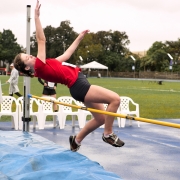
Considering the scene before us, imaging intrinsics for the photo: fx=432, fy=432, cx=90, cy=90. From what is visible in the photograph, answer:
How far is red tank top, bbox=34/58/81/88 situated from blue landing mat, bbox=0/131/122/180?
93 centimetres

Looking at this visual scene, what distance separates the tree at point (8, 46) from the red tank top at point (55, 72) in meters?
103

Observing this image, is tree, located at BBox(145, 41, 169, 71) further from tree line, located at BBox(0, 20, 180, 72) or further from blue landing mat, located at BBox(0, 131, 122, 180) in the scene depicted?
blue landing mat, located at BBox(0, 131, 122, 180)

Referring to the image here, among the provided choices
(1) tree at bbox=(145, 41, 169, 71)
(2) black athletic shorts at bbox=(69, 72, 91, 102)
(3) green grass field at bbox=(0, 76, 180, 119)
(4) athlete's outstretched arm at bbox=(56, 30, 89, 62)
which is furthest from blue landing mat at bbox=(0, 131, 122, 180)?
(1) tree at bbox=(145, 41, 169, 71)

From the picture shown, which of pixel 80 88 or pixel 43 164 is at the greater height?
pixel 80 88

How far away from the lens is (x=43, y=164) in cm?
493

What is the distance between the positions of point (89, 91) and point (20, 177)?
60.8 inches

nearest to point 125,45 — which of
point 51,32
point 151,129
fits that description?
point 51,32

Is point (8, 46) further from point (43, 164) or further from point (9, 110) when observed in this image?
point (43, 164)

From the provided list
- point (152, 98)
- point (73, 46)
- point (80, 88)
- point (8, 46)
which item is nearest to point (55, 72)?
point (80, 88)

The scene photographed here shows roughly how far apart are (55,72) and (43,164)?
3.93 feet

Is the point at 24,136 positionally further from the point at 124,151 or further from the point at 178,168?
the point at 178,168

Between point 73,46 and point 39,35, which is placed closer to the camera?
point 39,35

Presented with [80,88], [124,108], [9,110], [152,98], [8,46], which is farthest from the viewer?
[8,46]

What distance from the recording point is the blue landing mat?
4391mm
